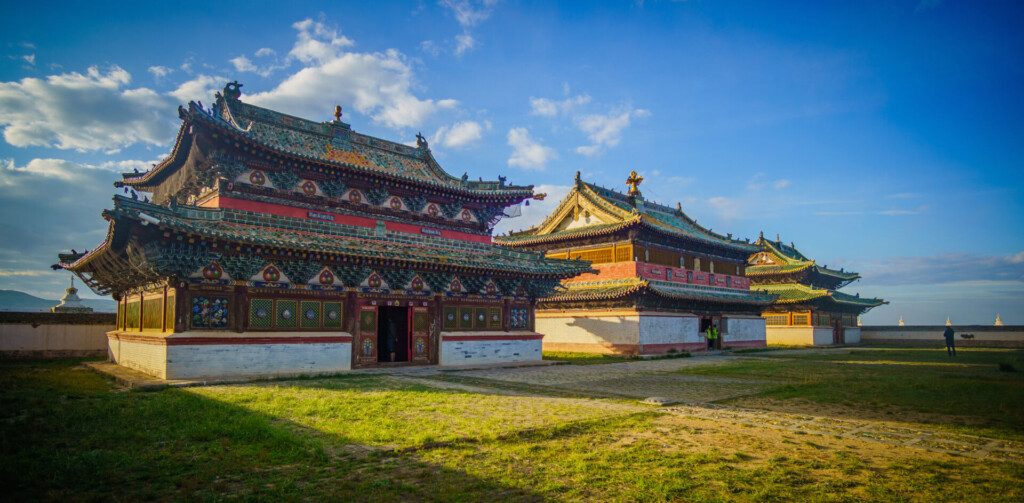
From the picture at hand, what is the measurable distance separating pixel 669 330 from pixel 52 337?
30677mm

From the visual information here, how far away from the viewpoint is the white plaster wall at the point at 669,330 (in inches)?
1243

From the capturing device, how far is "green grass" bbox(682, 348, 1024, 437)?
1105cm

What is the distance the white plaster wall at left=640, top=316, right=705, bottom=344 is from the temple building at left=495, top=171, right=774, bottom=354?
0.06 metres

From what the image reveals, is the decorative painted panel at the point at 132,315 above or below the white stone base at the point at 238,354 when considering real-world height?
above

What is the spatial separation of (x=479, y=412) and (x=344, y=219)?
12.1 metres

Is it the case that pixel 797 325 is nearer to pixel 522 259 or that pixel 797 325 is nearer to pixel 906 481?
pixel 522 259

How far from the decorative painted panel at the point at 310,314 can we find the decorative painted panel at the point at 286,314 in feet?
0.64

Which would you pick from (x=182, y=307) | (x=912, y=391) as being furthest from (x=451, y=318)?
(x=912, y=391)

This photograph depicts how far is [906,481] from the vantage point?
6.59 meters

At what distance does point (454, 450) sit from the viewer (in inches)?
313

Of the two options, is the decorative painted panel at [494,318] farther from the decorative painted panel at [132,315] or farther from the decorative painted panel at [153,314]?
the decorative painted panel at [132,315]

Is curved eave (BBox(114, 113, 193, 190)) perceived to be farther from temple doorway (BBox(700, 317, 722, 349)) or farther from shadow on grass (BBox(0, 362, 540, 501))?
temple doorway (BBox(700, 317, 722, 349))

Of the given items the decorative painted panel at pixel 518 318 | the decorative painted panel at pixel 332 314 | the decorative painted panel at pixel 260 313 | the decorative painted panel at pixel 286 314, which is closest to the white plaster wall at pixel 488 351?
the decorative painted panel at pixel 518 318

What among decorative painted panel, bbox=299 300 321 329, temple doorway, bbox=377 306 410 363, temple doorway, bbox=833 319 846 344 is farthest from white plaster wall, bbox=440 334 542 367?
temple doorway, bbox=833 319 846 344
